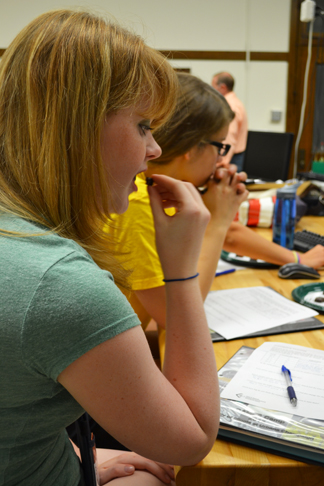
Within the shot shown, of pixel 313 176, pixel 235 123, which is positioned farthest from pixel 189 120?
pixel 235 123

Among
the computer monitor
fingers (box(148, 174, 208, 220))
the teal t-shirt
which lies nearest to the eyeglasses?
fingers (box(148, 174, 208, 220))

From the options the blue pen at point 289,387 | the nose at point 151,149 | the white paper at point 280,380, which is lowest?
the white paper at point 280,380

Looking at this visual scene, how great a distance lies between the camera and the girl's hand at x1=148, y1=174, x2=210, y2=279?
81 centimetres

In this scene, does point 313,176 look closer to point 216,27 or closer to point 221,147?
point 221,147

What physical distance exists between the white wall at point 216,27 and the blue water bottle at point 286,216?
3.64m

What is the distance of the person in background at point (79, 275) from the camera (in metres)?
0.49

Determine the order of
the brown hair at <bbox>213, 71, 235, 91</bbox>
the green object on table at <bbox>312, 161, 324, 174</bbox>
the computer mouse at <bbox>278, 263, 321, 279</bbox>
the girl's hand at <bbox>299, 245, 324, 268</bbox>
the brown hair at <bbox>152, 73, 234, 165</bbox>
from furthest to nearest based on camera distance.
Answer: the brown hair at <bbox>213, 71, 235, 91</bbox>, the green object on table at <bbox>312, 161, 324, 174</bbox>, the girl's hand at <bbox>299, 245, 324, 268</bbox>, the computer mouse at <bbox>278, 263, 321, 279</bbox>, the brown hair at <bbox>152, 73, 234, 165</bbox>

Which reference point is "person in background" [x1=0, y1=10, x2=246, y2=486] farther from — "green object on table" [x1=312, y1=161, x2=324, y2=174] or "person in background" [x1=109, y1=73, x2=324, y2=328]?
"green object on table" [x1=312, y1=161, x2=324, y2=174]

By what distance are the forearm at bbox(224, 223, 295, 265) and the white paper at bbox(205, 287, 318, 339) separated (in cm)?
24

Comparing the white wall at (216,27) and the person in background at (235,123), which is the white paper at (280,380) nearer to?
the person in background at (235,123)

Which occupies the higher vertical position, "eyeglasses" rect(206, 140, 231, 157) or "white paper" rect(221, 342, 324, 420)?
"eyeglasses" rect(206, 140, 231, 157)

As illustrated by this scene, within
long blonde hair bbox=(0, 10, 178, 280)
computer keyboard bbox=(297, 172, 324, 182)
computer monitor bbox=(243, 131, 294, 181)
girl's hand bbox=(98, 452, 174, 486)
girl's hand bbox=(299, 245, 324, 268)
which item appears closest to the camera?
long blonde hair bbox=(0, 10, 178, 280)

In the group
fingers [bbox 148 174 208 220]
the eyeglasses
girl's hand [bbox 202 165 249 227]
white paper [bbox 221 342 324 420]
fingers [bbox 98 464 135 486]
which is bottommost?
fingers [bbox 98 464 135 486]

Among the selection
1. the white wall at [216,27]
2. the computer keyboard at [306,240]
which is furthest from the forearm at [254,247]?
the white wall at [216,27]
